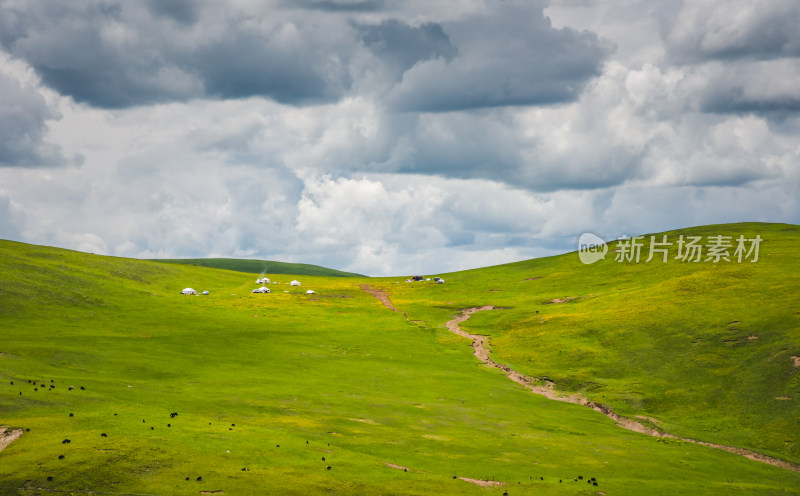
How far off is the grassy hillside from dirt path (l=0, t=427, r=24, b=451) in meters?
58.8

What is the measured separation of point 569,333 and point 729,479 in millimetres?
58228

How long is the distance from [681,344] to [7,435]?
269 ft

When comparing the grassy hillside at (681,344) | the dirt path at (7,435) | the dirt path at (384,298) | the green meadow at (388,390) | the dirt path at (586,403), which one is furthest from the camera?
the dirt path at (384,298)

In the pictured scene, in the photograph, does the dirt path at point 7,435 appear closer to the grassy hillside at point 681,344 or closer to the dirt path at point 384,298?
the grassy hillside at point 681,344

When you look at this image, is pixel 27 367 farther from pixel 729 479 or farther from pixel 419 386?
pixel 729 479

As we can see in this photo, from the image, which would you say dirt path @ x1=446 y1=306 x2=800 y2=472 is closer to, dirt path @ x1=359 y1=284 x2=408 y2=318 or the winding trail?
the winding trail

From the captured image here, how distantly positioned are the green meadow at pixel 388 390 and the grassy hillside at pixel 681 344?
1.23 feet

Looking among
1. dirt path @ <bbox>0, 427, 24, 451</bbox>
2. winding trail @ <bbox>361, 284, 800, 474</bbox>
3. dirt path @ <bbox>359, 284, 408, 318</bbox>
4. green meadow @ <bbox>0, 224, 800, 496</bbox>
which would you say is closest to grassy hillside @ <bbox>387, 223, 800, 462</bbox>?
green meadow @ <bbox>0, 224, 800, 496</bbox>

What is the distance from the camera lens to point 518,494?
125 ft

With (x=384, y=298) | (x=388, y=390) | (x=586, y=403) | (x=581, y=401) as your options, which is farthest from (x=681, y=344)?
(x=384, y=298)

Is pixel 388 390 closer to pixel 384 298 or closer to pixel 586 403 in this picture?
pixel 586 403

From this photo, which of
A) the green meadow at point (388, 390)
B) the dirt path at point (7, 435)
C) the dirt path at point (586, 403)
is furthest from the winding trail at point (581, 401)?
the dirt path at point (7, 435)

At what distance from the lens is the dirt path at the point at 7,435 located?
36.6 metres

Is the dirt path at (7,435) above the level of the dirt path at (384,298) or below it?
below
